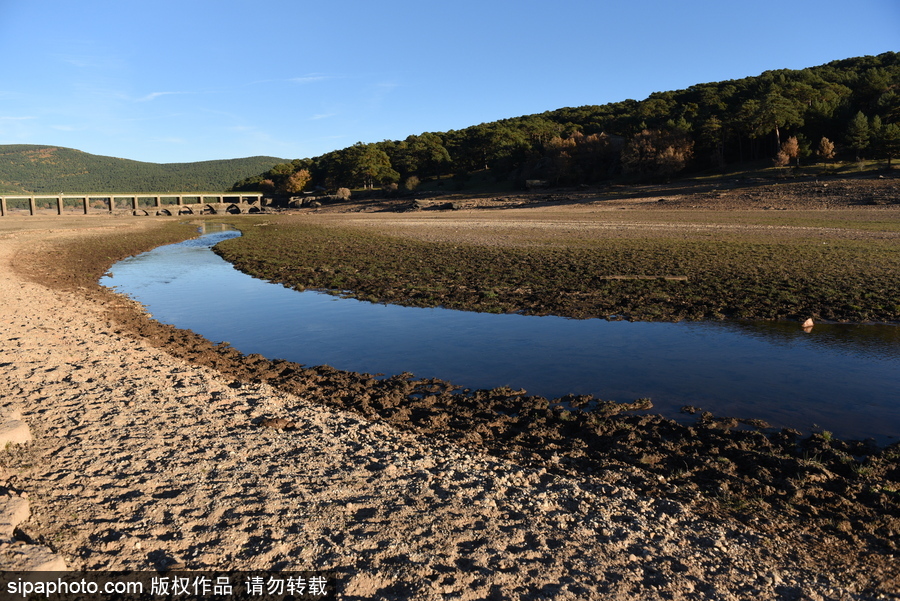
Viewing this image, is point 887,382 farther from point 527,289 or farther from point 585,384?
point 527,289

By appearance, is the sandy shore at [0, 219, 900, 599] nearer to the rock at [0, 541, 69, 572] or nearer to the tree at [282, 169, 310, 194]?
the rock at [0, 541, 69, 572]

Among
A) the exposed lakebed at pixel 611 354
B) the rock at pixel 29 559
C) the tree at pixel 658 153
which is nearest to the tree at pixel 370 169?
the tree at pixel 658 153

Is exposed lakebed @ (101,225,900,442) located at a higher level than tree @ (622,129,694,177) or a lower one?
lower

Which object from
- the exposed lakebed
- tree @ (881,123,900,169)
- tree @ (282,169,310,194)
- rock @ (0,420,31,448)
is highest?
tree @ (282,169,310,194)

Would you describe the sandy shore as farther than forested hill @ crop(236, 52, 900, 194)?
No

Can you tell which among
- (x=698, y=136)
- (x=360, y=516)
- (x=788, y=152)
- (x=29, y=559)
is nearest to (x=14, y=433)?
(x=29, y=559)

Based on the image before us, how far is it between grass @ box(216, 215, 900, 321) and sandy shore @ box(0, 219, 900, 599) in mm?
9104

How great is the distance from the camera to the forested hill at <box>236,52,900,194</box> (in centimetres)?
6034

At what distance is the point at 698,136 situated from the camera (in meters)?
70.4

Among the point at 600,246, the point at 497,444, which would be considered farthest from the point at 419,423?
the point at 600,246

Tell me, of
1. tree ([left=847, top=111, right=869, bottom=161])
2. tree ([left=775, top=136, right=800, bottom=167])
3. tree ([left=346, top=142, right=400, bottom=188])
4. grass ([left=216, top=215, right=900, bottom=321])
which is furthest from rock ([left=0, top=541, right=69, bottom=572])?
tree ([left=346, top=142, right=400, bottom=188])

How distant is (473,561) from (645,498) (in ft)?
7.19

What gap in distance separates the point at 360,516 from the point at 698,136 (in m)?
76.4

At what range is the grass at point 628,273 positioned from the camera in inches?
592
